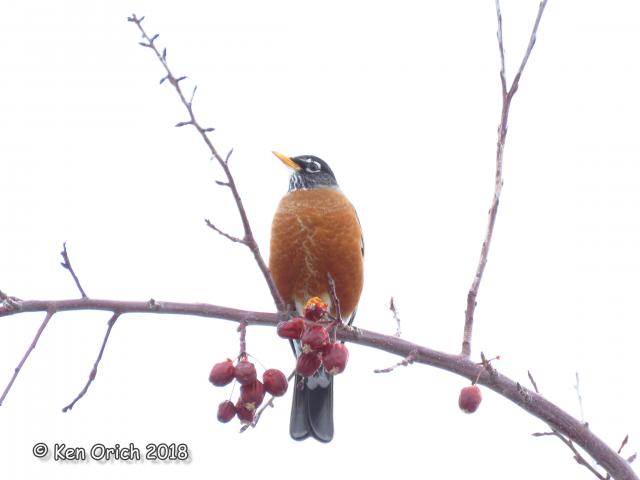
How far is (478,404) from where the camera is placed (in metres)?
2.59

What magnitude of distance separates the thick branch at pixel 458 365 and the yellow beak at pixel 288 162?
2.77m

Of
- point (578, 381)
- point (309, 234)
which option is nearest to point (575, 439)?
point (578, 381)

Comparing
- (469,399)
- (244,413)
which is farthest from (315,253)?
(469,399)

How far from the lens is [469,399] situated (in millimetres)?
2578

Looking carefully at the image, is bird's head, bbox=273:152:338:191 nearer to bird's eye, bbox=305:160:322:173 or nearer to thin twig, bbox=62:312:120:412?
bird's eye, bbox=305:160:322:173

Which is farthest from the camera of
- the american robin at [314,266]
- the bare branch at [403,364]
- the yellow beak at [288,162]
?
the yellow beak at [288,162]

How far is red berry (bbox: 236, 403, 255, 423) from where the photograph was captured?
2789mm

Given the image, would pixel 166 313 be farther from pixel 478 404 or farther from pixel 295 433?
pixel 295 433

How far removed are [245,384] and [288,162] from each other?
2.97m

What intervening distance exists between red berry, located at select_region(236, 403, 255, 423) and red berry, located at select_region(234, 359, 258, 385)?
105 millimetres

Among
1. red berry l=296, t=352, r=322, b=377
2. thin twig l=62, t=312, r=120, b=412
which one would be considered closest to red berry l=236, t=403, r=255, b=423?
red berry l=296, t=352, r=322, b=377

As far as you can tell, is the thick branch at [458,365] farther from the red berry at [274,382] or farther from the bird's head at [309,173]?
the bird's head at [309,173]

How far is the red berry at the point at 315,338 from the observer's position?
260 cm

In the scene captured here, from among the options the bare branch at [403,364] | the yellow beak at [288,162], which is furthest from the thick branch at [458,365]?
the yellow beak at [288,162]
